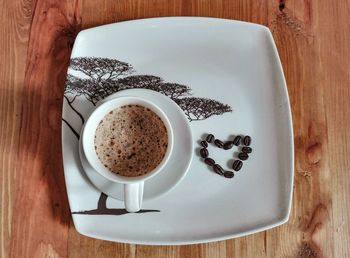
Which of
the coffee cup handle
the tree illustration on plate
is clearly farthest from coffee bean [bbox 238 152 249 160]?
the coffee cup handle

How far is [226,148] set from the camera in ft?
3.46

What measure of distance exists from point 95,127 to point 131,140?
8 centimetres

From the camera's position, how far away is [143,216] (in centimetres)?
104

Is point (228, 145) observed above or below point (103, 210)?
above

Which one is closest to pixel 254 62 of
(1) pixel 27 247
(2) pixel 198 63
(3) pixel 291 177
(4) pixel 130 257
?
(2) pixel 198 63

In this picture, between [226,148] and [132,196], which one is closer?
[132,196]

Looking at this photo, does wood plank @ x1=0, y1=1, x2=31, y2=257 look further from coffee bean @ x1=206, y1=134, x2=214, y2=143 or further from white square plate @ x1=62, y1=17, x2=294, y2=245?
coffee bean @ x1=206, y1=134, x2=214, y2=143

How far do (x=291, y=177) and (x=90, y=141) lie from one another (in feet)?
1.46

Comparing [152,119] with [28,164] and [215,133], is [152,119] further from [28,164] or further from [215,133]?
[28,164]

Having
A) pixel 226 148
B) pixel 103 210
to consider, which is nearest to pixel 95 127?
pixel 103 210

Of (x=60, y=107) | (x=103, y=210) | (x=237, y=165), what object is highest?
(x=60, y=107)

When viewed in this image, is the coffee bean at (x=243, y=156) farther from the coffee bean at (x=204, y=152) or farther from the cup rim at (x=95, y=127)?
the cup rim at (x=95, y=127)

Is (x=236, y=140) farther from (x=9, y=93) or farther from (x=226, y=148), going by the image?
(x=9, y=93)

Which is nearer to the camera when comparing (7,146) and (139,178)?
(139,178)
